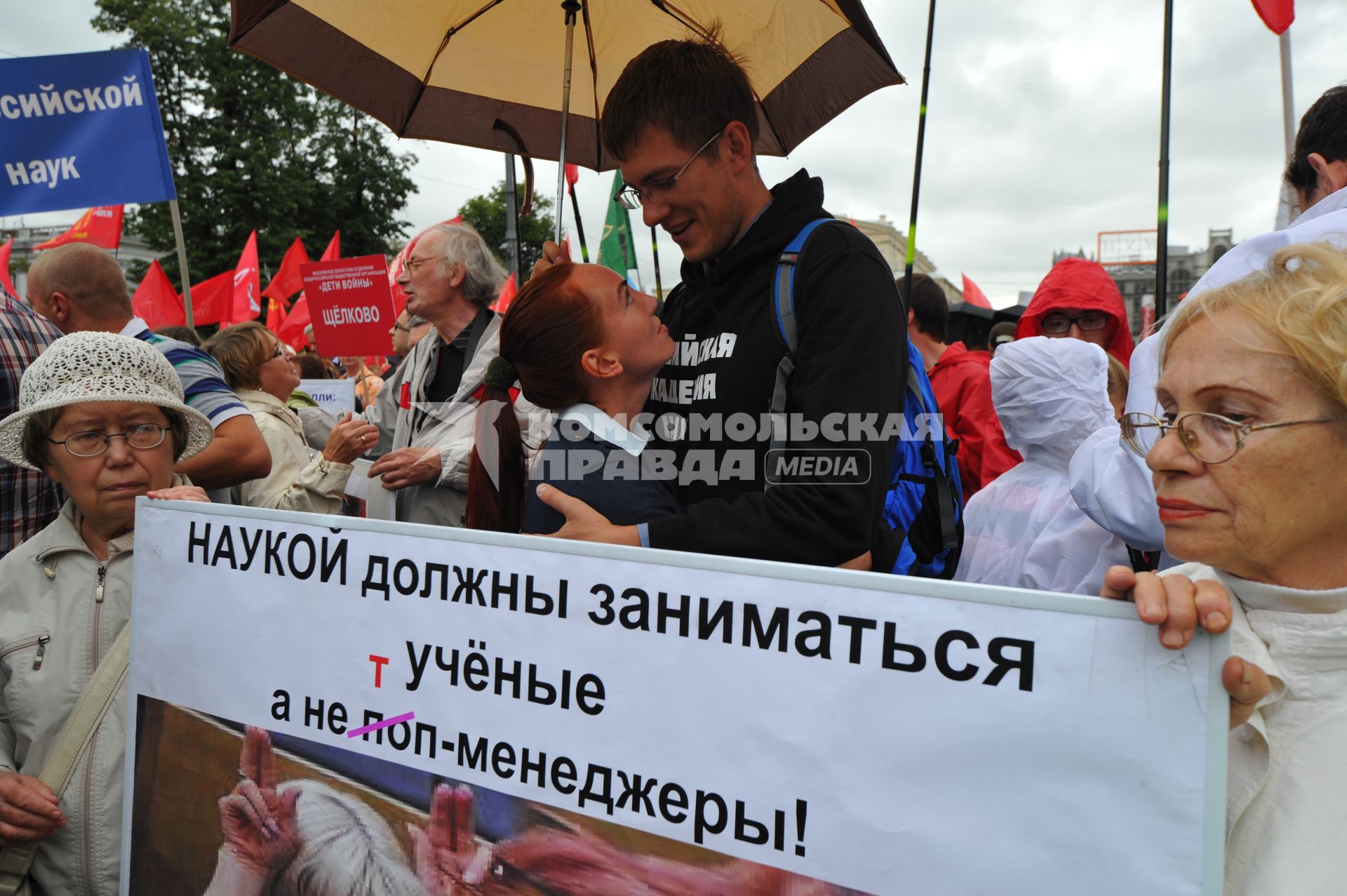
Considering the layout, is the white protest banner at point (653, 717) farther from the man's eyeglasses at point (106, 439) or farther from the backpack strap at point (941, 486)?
the backpack strap at point (941, 486)

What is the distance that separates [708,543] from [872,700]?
1.75 feet

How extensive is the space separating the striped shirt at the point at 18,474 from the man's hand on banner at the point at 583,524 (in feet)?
6.10

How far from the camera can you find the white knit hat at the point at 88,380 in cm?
208

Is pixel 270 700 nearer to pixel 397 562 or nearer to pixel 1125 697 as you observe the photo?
pixel 397 562

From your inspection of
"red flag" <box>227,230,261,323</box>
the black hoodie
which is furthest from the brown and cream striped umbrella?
"red flag" <box>227,230,261,323</box>

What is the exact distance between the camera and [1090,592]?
2477 millimetres

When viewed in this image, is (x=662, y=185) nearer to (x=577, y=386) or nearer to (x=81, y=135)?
(x=577, y=386)

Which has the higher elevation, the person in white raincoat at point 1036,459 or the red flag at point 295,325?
the red flag at point 295,325

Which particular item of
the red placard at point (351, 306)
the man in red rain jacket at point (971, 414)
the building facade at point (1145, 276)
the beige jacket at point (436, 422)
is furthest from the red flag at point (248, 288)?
the building facade at point (1145, 276)

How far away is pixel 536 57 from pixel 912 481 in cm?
203

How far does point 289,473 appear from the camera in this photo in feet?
13.1

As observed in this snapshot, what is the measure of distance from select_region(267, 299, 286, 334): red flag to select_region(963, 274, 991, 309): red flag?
968 cm

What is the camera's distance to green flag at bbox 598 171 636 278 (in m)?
7.80

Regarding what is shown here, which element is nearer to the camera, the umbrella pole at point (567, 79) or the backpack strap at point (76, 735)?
the backpack strap at point (76, 735)
